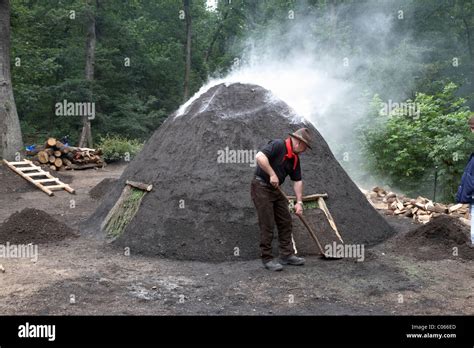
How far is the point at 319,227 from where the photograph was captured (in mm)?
7121

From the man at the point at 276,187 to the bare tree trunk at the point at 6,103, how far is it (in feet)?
35.4

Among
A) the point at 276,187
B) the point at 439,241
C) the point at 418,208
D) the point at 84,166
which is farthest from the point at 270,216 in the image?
the point at 84,166

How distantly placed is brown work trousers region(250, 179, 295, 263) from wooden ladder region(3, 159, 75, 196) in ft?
26.1

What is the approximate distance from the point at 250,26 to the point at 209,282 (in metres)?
29.4

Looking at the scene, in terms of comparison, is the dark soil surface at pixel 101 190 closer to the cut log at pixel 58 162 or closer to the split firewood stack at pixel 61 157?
the split firewood stack at pixel 61 157

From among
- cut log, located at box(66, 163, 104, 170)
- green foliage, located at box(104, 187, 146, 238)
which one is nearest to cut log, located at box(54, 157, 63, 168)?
cut log, located at box(66, 163, 104, 170)

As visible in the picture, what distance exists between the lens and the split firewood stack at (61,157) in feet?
52.4

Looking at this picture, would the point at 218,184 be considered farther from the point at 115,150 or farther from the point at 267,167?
the point at 115,150

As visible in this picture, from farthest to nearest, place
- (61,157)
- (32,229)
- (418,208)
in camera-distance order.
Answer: (61,157) → (418,208) → (32,229)

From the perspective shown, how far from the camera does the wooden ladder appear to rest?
13.0 m

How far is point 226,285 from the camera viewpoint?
5.83 metres

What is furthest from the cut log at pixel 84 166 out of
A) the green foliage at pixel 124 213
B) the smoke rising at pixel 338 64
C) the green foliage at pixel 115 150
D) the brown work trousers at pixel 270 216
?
the brown work trousers at pixel 270 216

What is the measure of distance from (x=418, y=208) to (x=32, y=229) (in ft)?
23.8

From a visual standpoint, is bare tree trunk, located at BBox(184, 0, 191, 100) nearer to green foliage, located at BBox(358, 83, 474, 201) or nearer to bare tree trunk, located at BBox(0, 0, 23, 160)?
bare tree trunk, located at BBox(0, 0, 23, 160)
